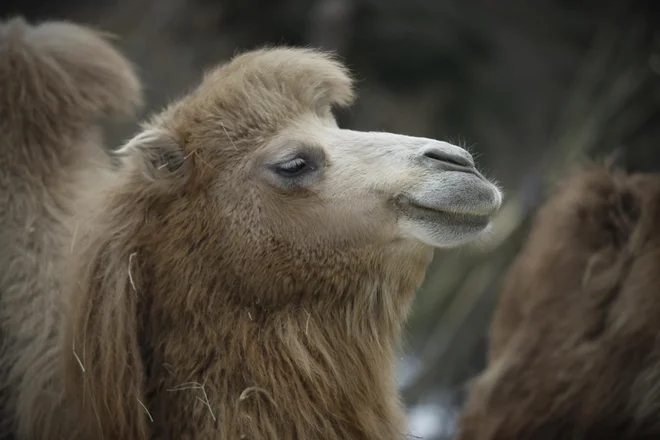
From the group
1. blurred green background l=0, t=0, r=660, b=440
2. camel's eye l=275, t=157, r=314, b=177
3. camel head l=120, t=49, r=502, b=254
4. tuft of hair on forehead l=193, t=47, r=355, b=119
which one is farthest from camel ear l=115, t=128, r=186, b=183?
blurred green background l=0, t=0, r=660, b=440

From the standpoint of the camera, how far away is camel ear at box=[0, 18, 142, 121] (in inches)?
146

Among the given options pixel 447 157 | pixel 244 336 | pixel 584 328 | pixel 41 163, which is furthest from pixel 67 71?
pixel 584 328

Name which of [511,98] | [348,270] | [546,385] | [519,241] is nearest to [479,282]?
[519,241]

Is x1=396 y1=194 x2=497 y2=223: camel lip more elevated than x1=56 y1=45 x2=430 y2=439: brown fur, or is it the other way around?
x1=396 y1=194 x2=497 y2=223: camel lip

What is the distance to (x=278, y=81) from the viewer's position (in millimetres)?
3344

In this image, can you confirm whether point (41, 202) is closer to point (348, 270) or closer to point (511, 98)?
point (348, 270)

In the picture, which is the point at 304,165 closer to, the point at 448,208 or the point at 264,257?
the point at 264,257

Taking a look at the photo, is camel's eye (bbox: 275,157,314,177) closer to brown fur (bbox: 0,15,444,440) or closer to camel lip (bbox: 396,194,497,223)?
brown fur (bbox: 0,15,444,440)

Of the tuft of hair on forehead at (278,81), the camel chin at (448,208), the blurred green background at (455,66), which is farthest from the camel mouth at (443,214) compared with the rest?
the blurred green background at (455,66)

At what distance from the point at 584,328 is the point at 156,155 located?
1.89m

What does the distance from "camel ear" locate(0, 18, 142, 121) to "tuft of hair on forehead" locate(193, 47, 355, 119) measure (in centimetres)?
64

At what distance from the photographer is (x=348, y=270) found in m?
3.04

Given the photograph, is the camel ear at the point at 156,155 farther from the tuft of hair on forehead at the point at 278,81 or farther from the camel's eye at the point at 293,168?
the camel's eye at the point at 293,168

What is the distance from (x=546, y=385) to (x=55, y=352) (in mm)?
1983
